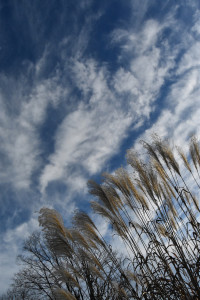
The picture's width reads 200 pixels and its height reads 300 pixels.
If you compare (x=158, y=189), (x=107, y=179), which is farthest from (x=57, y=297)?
(x=158, y=189)

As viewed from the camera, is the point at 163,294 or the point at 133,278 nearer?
the point at 163,294

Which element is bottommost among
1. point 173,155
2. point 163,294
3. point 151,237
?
point 163,294

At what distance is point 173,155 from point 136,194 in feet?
2.76

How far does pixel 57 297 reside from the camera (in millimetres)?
2445

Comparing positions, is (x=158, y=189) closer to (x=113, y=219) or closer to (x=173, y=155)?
(x=173, y=155)

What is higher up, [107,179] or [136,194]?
[107,179]

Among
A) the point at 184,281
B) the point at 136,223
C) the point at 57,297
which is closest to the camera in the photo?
the point at 184,281

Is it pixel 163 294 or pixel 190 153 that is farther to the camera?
pixel 190 153

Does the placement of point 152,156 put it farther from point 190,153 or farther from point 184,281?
point 184,281

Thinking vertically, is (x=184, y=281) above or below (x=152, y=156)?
below

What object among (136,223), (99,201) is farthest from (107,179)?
(136,223)

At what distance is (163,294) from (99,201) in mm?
1503

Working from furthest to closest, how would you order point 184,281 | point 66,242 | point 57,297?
1. point 66,242
2. point 57,297
3. point 184,281

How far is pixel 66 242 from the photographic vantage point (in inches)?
120
